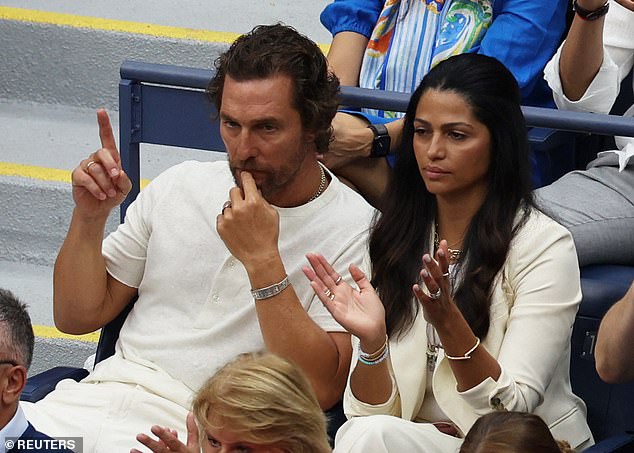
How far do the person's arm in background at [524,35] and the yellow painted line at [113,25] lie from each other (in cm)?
123

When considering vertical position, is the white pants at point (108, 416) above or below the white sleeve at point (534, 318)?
below

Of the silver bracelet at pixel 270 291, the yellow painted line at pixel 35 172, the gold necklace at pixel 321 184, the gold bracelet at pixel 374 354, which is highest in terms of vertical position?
the gold necklace at pixel 321 184

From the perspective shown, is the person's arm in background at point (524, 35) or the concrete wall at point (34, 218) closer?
the person's arm in background at point (524, 35)

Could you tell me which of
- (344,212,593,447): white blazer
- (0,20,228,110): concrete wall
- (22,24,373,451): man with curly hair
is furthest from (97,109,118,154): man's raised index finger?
(0,20,228,110): concrete wall

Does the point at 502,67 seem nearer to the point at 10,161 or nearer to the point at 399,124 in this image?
the point at 399,124

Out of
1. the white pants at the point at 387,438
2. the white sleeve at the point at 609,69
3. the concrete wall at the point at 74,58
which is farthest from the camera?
the concrete wall at the point at 74,58

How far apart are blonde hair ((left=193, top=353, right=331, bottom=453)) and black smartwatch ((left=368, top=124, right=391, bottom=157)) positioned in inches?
44.7

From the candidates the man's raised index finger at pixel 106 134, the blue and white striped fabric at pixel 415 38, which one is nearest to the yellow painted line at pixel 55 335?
the blue and white striped fabric at pixel 415 38

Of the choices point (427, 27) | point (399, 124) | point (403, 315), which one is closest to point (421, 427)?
point (403, 315)

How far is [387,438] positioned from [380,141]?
960 mm

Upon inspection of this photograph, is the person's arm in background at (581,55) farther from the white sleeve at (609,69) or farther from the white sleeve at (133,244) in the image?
the white sleeve at (133,244)

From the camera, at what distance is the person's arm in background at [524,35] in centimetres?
330

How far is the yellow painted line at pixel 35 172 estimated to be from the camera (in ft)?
14.1
